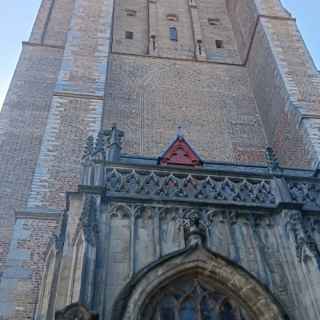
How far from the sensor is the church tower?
7363mm

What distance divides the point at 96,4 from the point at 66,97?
645cm

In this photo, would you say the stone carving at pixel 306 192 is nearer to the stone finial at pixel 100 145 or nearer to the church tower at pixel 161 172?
the church tower at pixel 161 172

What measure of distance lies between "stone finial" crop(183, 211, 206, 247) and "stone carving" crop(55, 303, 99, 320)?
7.19ft

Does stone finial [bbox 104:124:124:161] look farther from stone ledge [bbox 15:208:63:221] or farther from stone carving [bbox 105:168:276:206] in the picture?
stone ledge [bbox 15:208:63:221]

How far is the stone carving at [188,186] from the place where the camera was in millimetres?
8766

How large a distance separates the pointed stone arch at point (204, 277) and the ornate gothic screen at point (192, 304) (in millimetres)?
98

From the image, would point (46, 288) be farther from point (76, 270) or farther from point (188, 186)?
point (188, 186)

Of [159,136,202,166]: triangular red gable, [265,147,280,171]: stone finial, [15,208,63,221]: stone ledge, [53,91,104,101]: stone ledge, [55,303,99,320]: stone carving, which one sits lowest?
[55,303,99,320]: stone carving

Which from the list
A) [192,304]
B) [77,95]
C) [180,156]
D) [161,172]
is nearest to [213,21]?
[77,95]

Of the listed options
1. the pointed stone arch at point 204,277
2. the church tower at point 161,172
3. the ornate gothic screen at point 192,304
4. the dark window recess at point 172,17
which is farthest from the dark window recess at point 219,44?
the ornate gothic screen at point 192,304

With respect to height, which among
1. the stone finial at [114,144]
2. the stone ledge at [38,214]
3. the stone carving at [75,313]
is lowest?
the stone carving at [75,313]

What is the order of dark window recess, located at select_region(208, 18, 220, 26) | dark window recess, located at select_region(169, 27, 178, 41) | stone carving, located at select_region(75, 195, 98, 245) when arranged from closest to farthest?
stone carving, located at select_region(75, 195, 98, 245), dark window recess, located at select_region(169, 27, 178, 41), dark window recess, located at select_region(208, 18, 220, 26)

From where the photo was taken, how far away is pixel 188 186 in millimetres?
9102

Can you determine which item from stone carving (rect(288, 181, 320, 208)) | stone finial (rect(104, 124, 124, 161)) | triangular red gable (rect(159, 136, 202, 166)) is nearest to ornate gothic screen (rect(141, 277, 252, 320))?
stone carving (rect(288, 181, 320, 208))
